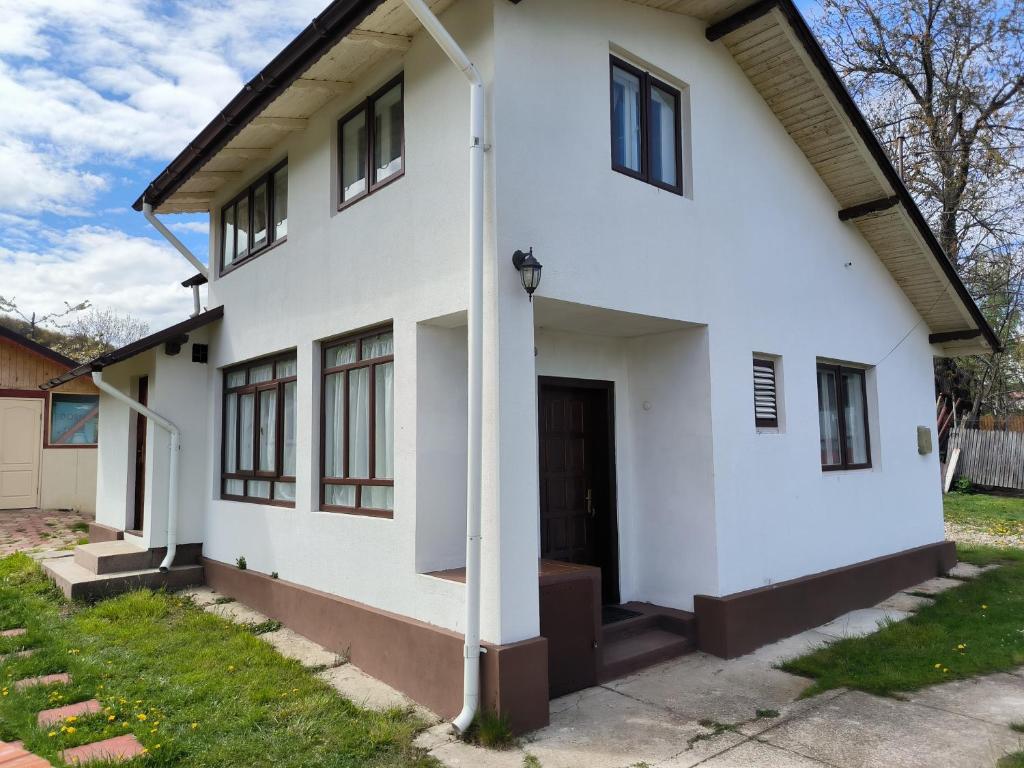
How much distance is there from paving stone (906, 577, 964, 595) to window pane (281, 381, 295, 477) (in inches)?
309

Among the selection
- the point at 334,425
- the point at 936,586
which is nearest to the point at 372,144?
the point at 334,425

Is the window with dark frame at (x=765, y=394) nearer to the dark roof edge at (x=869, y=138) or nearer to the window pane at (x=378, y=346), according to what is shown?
the dark roof edge at (x=869, y=138)

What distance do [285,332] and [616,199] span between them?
13.2 feet

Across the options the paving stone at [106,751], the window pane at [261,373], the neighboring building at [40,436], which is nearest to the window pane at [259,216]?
the window pane at [261,373]

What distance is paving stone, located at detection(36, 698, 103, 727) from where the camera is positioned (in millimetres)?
4879

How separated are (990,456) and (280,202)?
747 inches

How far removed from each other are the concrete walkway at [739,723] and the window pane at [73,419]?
46.7ft

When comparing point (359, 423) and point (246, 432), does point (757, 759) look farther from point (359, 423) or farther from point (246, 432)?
point (246, 432)

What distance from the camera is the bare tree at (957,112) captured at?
18094mm

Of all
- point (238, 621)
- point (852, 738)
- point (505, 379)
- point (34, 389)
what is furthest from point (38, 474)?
point (852, 738)

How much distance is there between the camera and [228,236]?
10.1m

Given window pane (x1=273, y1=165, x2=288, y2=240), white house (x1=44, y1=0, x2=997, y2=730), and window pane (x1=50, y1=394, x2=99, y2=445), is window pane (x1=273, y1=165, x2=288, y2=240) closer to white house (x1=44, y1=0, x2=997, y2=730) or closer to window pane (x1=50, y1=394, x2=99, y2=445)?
white house (x1=44, y1=0, x2=997, y2=730)

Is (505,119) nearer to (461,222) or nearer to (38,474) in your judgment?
(461,222)

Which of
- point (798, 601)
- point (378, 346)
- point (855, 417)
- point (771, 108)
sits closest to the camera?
point (378, 346)
